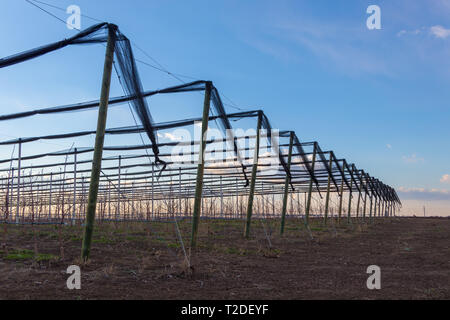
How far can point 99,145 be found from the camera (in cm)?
691

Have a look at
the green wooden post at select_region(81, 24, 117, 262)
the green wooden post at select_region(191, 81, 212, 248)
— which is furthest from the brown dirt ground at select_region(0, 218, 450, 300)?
the green wooden post at select_region(191, 81, 212, 248)

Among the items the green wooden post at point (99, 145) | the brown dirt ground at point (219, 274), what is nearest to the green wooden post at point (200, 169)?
the brown dirt ground at point (219, 274)

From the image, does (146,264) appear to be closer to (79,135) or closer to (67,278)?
(67,278)

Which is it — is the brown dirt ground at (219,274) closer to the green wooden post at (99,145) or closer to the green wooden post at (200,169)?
the green wooden post at (99,145)

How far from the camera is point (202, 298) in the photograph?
4.71 metres

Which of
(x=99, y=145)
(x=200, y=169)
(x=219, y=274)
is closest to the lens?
(x=219, y=274)

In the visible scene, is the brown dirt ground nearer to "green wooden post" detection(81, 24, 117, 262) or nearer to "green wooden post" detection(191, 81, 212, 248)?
"green wooden post" detection(81, 24, 117, 262)

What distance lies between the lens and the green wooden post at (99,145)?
679 cm

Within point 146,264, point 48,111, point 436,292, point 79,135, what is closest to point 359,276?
point 436,292

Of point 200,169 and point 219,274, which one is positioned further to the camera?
point 200,169

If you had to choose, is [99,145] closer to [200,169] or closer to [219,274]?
[219,274]

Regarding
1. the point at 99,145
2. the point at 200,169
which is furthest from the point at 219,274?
the point at 200,169

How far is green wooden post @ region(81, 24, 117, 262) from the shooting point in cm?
679

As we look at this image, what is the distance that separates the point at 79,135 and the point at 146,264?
7.73m
